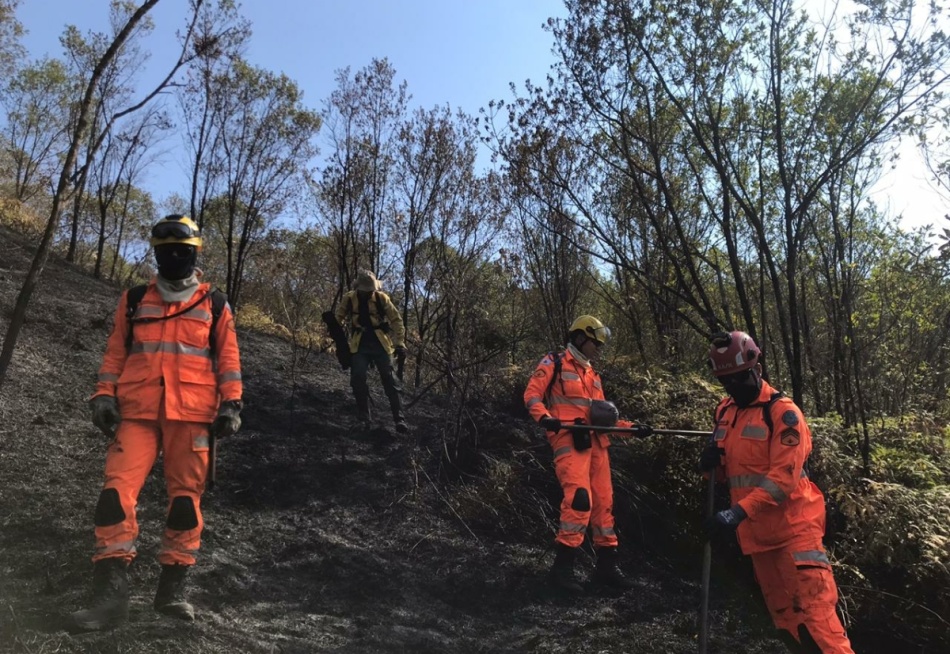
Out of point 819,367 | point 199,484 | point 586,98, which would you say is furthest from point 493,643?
point 586,98

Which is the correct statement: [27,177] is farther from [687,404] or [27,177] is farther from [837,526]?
[837,526]

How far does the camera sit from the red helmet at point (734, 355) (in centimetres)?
408

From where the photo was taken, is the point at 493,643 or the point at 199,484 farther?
the point at 493,643

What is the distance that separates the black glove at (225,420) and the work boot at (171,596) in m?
0.74

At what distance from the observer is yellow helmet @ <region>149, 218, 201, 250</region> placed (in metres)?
3.72

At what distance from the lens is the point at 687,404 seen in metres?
8.33

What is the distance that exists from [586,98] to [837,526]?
6.32m

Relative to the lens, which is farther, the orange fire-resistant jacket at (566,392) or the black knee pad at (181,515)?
the orange fire-resistant jacket at (566,392)

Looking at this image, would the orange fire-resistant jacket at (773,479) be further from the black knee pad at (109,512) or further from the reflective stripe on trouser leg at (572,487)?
the black knee pad at (109,512)

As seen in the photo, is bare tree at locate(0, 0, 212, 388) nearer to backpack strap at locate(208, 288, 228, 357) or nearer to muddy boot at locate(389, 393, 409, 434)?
backpack strap at locate(208, 288, 228, 357)

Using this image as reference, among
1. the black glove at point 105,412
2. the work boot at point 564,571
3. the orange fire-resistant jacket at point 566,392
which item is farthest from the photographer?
the orange fire-resistant jacket at point 566,392

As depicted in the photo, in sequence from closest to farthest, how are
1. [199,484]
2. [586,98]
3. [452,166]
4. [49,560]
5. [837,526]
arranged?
1. [199,484]
2. [49,560]
3. [837,526]
4. [586,98]
5. [452,166]

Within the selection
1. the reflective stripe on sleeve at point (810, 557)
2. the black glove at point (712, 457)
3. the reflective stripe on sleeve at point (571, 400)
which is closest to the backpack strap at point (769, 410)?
the black glove at point (712, 457)

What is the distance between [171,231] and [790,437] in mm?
3676
